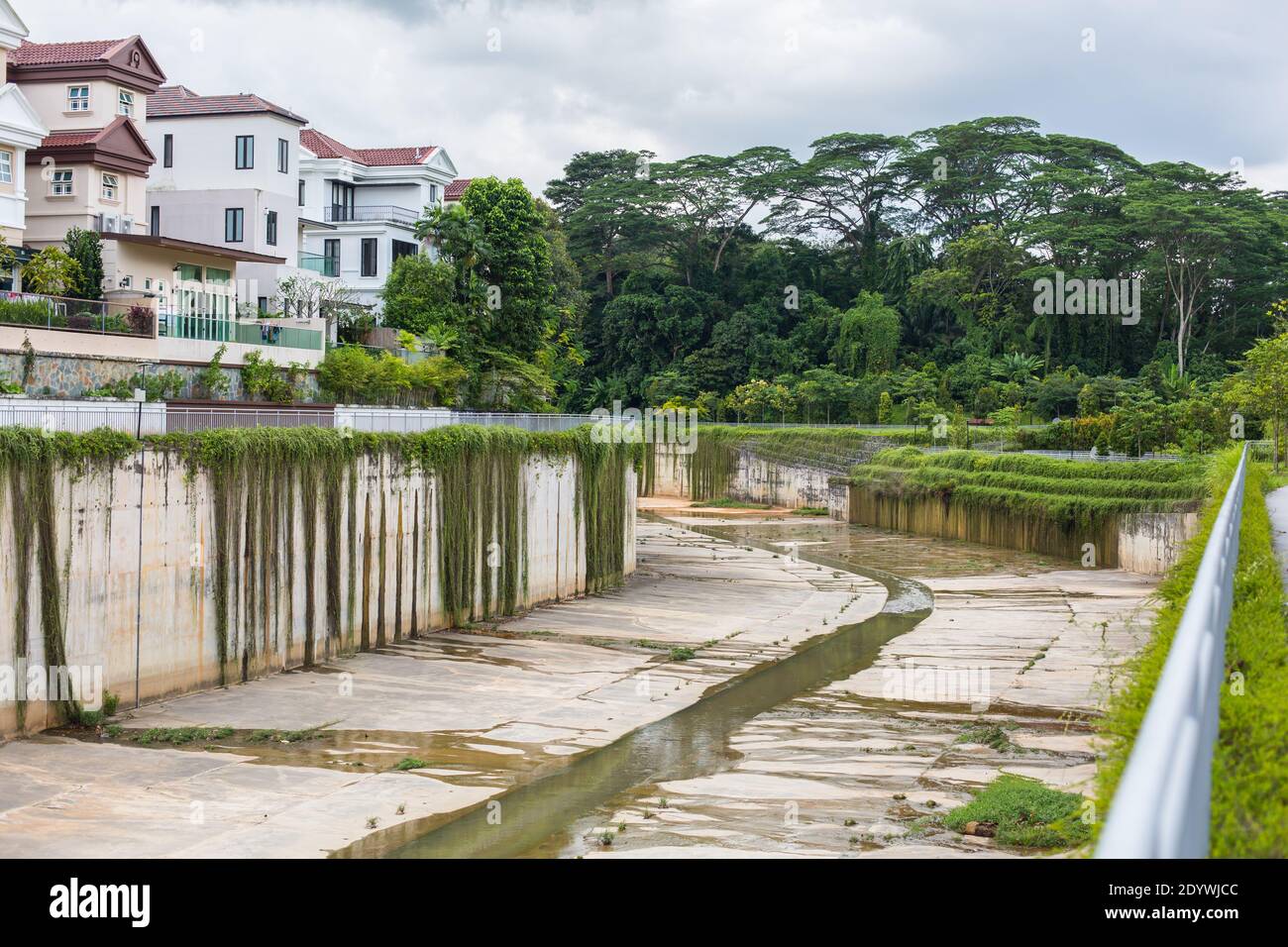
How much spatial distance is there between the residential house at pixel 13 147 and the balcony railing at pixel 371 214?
23254 millimetres

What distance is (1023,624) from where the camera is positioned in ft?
108

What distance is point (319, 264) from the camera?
5409 cm

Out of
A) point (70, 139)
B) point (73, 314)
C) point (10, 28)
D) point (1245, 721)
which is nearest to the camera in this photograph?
point (1245, 721)

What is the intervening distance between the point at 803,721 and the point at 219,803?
10221mm

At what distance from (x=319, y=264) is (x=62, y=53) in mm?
13848

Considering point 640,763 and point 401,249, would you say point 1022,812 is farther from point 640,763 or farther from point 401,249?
point 401,249

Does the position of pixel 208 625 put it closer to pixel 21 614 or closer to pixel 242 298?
pixel 21 614

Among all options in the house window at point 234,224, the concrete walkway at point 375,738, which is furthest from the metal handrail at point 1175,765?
the house window at point 234,224

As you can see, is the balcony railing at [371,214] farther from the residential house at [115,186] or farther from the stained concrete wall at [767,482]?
the stained concrete wall at [767,482]

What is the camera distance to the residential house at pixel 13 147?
3684 cm

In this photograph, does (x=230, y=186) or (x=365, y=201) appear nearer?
(x=230, y=186)

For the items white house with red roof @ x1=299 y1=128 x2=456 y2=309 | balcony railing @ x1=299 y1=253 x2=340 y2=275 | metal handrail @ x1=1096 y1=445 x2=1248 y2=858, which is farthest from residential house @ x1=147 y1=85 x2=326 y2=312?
metal handrail @ x1=1096 y1=445 x2=1248 y2=858

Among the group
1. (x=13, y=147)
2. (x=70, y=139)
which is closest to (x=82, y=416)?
(x=13, y=147)
